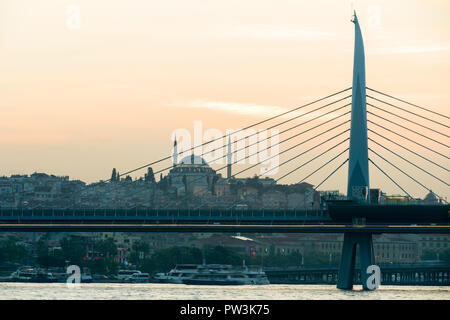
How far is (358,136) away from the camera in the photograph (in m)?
118

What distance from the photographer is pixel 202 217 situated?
117000mm

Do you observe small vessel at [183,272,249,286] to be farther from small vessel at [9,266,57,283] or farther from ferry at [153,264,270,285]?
small vessel at [9,266,57,283]

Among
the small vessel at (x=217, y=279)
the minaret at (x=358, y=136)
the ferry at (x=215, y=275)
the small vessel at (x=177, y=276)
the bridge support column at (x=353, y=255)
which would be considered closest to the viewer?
the minaret at (x=358, y=136)

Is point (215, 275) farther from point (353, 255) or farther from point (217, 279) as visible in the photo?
point (353, 255)

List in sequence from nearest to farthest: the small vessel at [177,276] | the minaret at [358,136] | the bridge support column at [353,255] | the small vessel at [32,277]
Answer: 1. the minaret at [358,136]
2. the bridge support column at [353,255]
3. the small vessel at [32,277]
4. the small vessel at [177,276]

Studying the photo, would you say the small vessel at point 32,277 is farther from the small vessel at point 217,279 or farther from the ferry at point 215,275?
the small vessel at point 217,279

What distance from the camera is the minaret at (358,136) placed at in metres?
118

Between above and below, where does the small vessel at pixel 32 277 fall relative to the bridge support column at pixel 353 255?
below

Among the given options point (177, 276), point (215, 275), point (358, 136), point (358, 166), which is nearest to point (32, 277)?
point (177, 276)

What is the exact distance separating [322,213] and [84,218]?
21572 mm

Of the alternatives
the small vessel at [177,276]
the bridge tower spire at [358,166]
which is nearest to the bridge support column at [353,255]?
the bridge tower spire at [358,166]

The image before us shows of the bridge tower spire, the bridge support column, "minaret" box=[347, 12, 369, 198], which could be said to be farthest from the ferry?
"minaret" box=[347, 12, 369, 198]

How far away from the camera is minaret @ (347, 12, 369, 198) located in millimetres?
118000
